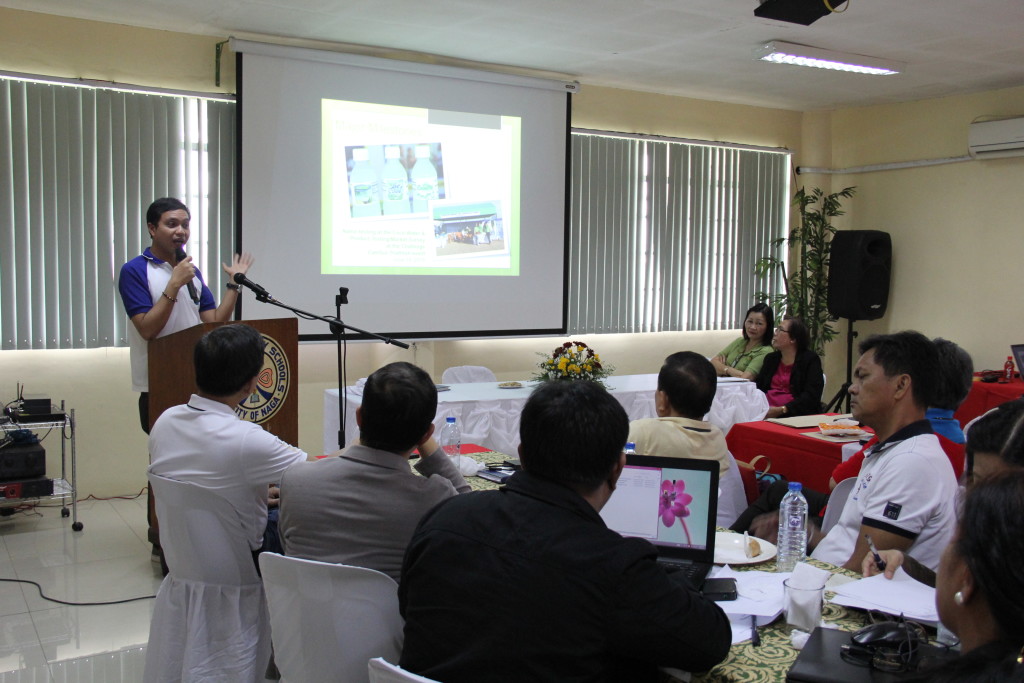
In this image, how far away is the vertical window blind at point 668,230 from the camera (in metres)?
7.21

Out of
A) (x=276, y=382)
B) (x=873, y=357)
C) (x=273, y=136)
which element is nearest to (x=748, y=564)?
(x=873, y=357)

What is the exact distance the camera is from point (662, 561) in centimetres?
212

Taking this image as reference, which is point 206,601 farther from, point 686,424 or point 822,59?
point 822,59

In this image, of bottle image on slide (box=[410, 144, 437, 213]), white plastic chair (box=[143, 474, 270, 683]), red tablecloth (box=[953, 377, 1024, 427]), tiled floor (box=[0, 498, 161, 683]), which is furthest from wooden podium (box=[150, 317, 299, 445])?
red tablecloth (box=[953, 377, 1024, 427])

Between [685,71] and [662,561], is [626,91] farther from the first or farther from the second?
[662,561]

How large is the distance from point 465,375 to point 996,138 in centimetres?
472

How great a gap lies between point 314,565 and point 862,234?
23.1 feet

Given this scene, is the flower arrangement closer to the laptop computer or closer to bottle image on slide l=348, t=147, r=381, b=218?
bottle image on slide l=348, t=147, r=381, b=218

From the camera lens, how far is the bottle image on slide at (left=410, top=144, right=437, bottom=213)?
247 inches

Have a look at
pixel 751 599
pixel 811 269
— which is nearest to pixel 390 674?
pixel 751 599

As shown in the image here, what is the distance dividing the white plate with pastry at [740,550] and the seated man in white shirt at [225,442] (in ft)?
3.86

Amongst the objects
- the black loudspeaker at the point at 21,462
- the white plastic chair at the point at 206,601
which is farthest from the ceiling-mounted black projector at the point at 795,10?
the black loudspeaker at the point at 21,462

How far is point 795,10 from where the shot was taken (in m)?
4.48

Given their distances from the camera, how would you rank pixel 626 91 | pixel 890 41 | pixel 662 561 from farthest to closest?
pixel 626 91 → pixel 890 41 → pixel 662 561
